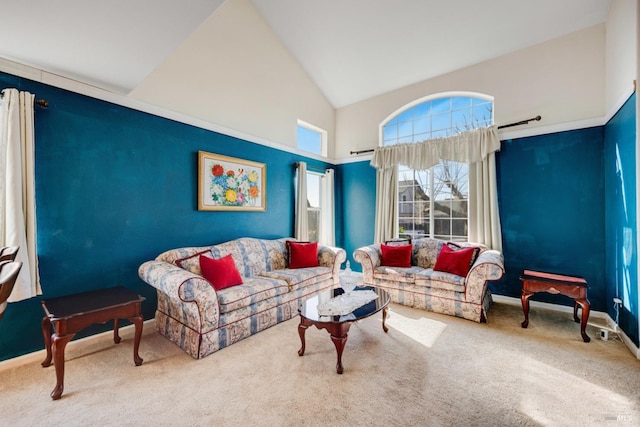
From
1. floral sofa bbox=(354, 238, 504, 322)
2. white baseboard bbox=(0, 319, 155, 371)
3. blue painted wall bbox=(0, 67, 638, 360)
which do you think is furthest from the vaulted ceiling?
floral sofa bbox=(354, 238, 504, 322)

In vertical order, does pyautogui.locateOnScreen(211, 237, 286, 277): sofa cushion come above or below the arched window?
below

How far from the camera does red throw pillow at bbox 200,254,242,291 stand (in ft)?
9.18

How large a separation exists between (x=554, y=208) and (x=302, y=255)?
11.3 ft

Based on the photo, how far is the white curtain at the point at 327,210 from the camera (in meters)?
5.39

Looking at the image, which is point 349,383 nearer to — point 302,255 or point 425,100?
point 302,255

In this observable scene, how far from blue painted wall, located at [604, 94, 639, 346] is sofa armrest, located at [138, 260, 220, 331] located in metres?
3.71

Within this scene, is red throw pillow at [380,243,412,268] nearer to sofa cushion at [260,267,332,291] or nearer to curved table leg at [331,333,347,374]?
sofa cushion at [260,267,332,291]

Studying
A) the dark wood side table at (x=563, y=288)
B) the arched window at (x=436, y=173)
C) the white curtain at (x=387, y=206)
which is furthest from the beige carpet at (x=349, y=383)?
the white curtain at (x=387, y=206)

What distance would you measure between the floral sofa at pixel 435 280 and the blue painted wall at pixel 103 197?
7.93ft

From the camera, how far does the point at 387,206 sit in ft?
15.9

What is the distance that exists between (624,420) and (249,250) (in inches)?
138

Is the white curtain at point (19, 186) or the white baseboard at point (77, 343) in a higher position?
the white curtain at point (19, 186)

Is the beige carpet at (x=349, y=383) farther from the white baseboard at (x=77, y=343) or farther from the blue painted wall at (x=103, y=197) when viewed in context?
the blue painted wall at (x=103, y=197)

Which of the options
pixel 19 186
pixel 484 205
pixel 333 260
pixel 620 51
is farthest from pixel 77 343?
pixel 620 51
